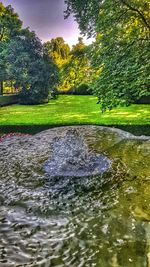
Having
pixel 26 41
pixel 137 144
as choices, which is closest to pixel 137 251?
pixel 137 144

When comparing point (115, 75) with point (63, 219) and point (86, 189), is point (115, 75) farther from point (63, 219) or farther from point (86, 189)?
point (63, 219)

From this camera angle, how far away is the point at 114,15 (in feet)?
48.5

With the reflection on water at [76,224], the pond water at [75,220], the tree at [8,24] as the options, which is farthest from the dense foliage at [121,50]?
the tree at [8,24]

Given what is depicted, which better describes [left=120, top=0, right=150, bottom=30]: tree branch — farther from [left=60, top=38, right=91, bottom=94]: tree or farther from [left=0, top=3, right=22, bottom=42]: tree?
[left=0, top=3, right=22, bottom=42]: tree

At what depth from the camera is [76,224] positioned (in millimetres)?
4789

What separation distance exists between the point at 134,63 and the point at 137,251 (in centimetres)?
1093

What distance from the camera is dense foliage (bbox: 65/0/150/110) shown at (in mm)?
13922

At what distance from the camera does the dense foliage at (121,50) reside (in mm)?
13922

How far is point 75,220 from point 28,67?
112ft

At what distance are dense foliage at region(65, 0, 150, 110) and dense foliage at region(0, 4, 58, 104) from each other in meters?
21.8

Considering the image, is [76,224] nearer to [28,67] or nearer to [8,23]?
[28,67]

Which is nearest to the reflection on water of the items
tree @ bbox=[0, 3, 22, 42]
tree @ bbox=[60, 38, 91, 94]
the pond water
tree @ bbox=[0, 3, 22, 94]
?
the pond water

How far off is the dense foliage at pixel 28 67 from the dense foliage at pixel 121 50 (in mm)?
21776

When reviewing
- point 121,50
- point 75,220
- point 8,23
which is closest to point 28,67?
point 8,23
